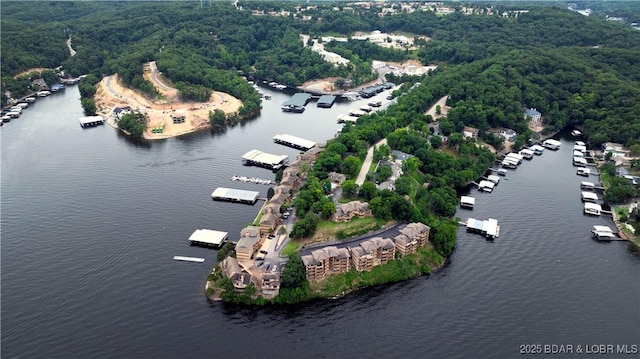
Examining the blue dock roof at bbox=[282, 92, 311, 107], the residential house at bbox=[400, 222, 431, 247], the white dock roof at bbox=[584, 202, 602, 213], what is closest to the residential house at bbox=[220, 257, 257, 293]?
the residential house at bbox=[400, 222, 431, 247]

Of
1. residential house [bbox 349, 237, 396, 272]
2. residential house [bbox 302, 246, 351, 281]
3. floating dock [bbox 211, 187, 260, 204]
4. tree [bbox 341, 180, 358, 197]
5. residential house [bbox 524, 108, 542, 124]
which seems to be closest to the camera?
residential house [bbox 302, 246, 351, 281]

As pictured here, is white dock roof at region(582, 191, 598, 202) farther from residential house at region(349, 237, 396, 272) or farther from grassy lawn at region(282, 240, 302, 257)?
grassy lawn at region(282, 240, 302, 257)

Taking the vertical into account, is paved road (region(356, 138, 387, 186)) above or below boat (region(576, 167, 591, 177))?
above

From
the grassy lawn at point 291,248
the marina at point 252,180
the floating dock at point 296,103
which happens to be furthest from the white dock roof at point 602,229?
the floating dock at point 296,103

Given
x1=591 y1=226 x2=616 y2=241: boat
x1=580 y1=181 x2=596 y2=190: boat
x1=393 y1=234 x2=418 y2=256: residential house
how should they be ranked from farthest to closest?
x1=580 y1=181 x2=596 y2=190: boat, x1=591 y1=226 x2=616 y2=241: boat, x1=393 y1=234 x2=418 y2=256: residential house

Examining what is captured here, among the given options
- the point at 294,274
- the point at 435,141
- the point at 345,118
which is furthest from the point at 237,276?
the point at 345,118
